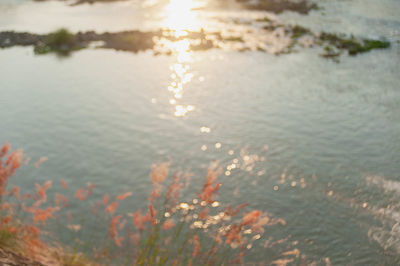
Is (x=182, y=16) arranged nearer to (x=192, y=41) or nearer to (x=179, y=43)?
(x=192, y=41)

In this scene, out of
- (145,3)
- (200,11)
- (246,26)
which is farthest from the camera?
(145,3)

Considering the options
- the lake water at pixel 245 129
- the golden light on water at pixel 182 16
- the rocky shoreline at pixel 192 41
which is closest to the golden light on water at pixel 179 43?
the golden light on water at pixel 182 16

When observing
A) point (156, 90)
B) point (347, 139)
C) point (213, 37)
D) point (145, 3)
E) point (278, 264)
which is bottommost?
point (278, 264)

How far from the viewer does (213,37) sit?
89.6 feet

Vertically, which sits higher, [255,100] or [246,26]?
[246,26]

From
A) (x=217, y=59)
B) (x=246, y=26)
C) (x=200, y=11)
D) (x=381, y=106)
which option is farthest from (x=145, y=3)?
(x=381, y=106)

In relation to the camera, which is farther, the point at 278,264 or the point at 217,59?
the point at 217,59

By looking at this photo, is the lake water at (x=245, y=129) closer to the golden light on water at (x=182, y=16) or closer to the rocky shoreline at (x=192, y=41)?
the rocky shoreline at (x=192, y=41)

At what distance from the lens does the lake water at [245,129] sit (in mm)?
10188

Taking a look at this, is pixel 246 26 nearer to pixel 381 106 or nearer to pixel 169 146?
pixel 381 106

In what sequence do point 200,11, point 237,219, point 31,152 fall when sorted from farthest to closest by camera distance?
point 200,11
point 31,152
point 237,219

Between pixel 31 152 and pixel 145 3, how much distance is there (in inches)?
1202

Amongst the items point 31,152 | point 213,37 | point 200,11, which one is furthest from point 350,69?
point 200,11

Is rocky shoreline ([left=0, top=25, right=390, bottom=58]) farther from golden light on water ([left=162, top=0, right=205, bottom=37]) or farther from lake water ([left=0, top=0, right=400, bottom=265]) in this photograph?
golden light on water ([left=162, top=0, right=205, bottom=37])
